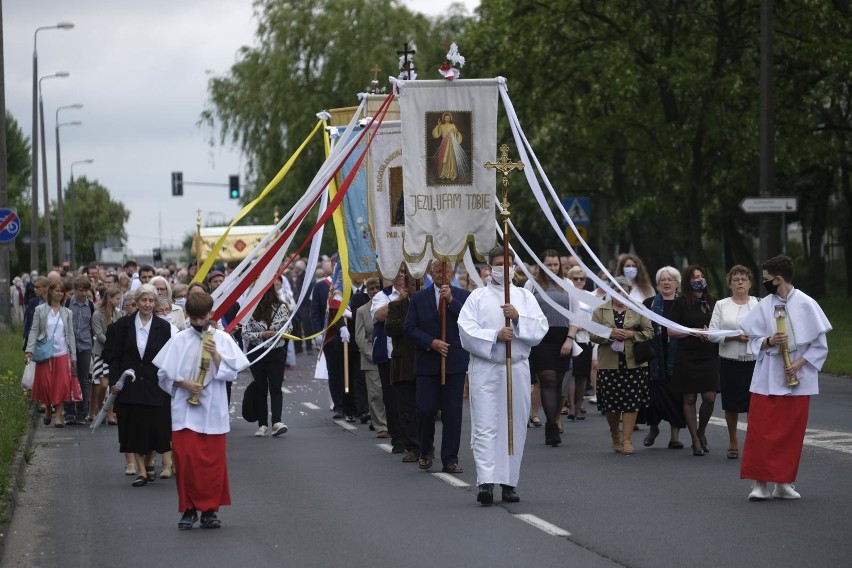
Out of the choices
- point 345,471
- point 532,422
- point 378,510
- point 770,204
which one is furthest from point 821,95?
point 378,510

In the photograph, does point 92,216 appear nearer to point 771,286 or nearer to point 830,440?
point 830,440

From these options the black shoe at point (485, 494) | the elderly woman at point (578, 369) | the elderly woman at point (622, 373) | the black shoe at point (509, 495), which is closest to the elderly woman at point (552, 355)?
the elderly woman at point (622, 373)

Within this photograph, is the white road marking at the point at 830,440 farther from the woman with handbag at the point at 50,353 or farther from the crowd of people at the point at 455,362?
the woman with handbag at the point at 50,353

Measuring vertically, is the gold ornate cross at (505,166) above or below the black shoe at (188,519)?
above

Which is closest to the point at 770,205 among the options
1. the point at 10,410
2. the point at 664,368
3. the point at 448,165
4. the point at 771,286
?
the point at 664,368

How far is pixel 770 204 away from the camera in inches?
955

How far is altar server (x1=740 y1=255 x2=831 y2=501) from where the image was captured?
1121 centimetres

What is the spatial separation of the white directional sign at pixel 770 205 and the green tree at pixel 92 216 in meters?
88.1

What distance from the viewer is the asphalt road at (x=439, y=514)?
9.25m

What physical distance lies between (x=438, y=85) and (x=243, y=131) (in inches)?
1449

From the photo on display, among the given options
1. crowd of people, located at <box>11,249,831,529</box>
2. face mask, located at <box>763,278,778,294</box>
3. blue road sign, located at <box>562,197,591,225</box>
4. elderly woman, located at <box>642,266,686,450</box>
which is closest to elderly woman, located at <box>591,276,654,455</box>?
crowd of people, located at <box>11,249,831,529</box>

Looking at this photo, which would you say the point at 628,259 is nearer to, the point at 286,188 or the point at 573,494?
the point at 573,494

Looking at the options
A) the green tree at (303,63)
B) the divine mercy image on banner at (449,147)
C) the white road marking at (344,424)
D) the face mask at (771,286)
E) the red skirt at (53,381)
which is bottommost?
the white road marking at (344,424)

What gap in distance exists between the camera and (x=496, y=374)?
1157 centimetres
